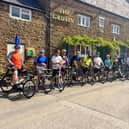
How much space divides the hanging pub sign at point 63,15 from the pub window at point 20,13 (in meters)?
1.97

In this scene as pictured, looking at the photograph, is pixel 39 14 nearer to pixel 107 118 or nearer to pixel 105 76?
pixel 105 76

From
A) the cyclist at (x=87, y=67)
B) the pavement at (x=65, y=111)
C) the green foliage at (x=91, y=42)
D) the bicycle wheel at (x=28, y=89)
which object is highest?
the green foliage at (x=91, y=42)

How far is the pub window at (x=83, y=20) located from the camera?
17509 mm

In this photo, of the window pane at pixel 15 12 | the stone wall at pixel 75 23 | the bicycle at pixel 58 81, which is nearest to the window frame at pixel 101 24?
the stone wall at pixel 75 23

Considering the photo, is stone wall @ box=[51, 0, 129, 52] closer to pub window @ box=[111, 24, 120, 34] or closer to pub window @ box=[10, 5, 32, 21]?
pub window @ box=[111, 24, 120, 34]

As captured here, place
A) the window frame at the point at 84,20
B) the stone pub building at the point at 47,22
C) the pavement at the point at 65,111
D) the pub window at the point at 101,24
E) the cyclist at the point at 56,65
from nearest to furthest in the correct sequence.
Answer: the pavement at the point at 65,111, the cyclist at the point at 56,65, the stone pub building at the point at 47,22, the window frame at the point at 84,20, the pub window at the point at 101,24

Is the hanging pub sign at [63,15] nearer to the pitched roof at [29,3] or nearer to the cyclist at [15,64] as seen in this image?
the pitched roof at [29,3]

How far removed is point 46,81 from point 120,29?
15864 mm

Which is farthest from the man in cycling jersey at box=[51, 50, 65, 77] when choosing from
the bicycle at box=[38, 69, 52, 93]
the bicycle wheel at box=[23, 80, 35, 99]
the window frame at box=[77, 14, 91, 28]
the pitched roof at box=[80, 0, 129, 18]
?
the pitched roof at box=[80, 0, 129, 18]

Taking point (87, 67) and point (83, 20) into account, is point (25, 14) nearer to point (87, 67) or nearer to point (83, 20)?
point (87, 67)

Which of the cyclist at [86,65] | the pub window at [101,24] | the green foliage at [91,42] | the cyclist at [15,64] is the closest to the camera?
the cyclist at [15,64]

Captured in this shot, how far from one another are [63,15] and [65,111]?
34.7 feet

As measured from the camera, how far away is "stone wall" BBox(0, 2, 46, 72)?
40.3ft

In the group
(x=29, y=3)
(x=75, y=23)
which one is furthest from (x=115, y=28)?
(x=29, y=3)
